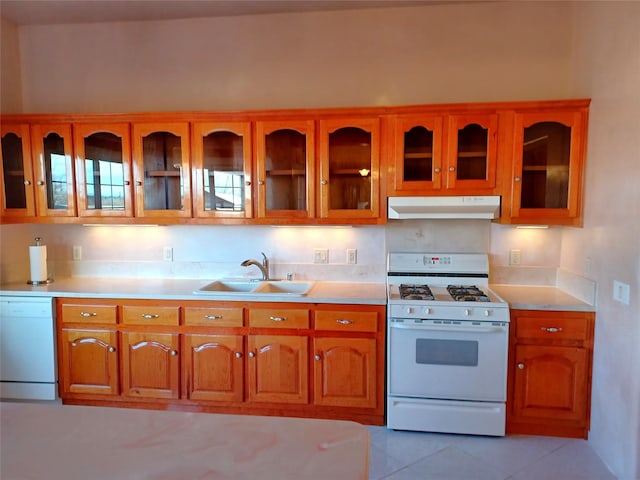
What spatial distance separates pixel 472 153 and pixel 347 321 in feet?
4.53

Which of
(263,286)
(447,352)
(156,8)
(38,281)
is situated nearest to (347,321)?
(447,352)

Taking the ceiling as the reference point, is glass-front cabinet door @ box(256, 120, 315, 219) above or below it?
below

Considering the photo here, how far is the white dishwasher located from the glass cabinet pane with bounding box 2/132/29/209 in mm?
726

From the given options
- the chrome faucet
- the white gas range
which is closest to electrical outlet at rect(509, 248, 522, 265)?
the white gas range

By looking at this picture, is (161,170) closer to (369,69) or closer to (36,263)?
(36,263)

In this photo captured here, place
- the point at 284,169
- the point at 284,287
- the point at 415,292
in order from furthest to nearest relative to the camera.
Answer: the point at 284,287, the point at 284,169, the point at 415,292

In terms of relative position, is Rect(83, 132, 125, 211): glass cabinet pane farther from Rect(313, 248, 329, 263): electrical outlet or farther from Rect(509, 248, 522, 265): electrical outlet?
Rect(509, 248, 522, 265): electrical outlet

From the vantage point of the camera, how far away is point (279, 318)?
2.50 meters

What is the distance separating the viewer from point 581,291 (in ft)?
8.04

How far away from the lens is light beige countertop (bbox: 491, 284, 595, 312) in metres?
2.31

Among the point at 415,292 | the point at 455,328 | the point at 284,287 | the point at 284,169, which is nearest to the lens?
the point at 455,328

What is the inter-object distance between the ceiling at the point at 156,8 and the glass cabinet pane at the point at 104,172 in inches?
37.7

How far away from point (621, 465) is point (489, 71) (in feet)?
8.39

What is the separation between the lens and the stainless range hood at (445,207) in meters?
2.50
